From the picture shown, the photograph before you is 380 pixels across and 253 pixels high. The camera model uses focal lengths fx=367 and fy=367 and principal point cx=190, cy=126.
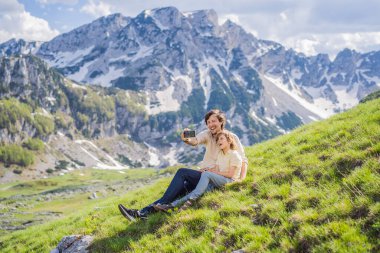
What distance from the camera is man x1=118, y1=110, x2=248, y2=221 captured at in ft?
51.5

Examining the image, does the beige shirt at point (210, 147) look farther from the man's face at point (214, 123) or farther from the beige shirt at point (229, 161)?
the man's face at point (214, 123)

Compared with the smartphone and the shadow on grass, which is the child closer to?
the shadow on grass

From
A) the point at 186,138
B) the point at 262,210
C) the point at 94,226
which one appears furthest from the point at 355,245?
the point at 94,226

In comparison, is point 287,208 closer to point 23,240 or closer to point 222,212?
point 222,212

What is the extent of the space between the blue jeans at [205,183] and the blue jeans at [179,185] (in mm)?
502

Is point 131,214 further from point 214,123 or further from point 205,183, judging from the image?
point 214,123

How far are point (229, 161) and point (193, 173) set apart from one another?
166cm

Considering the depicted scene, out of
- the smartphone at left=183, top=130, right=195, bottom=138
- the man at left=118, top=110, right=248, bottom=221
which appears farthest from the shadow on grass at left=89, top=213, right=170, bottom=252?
the smartphone at left=183, top=130, right=195, bottom=138

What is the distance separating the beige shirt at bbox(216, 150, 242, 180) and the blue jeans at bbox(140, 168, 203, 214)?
99 centimetres

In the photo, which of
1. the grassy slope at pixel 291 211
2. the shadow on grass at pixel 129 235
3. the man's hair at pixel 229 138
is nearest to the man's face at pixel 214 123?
the man's hair at pixel 229 138

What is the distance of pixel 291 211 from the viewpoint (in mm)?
A: 11844

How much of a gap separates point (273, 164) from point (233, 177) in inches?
111

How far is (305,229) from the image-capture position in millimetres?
10289

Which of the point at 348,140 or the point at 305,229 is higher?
the point at 348,140
